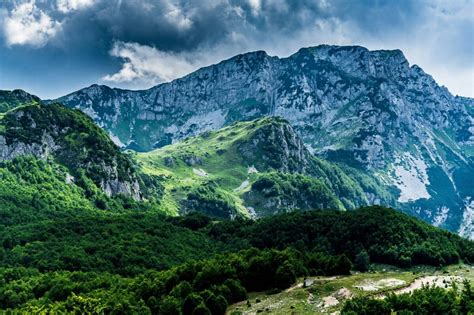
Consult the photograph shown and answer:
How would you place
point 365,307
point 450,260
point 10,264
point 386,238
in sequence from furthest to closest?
point 10,264 < point 386,238 < point 450,260 < point 365,307

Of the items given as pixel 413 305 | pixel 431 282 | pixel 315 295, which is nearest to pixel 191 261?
pixel 315 295

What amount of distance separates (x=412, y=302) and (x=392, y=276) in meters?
29.8

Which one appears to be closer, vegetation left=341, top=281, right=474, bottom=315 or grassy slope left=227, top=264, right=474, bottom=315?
vegetation left=341, top=281, right=474, bottom=315

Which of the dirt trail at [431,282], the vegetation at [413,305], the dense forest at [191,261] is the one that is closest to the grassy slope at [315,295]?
the dirt trail at [431,282]

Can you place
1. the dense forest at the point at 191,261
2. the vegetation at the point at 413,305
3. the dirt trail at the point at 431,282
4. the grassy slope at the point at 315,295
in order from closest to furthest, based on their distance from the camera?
1. the vegetation at the point at 413,305
2. the grassy slope at the point at 315,295
3. the dirt trail at the point at 431,282
4. the dense forest at the point at 191,261

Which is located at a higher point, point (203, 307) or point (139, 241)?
point (139, 241)

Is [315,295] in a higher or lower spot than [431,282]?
higher

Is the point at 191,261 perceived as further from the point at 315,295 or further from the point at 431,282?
the point at 431,282

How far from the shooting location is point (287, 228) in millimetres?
195875

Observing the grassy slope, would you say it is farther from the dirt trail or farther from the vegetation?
the vegetation

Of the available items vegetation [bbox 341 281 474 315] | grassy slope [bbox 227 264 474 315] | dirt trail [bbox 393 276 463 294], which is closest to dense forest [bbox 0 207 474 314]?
vegetation [bbox 341 281 474 315]

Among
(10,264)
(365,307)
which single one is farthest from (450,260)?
(10,264)

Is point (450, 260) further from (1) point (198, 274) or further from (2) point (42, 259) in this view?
(2) point (42, 259)

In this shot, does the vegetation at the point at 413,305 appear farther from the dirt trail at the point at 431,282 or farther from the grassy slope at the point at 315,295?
the dirt trail at the point at 431,282
